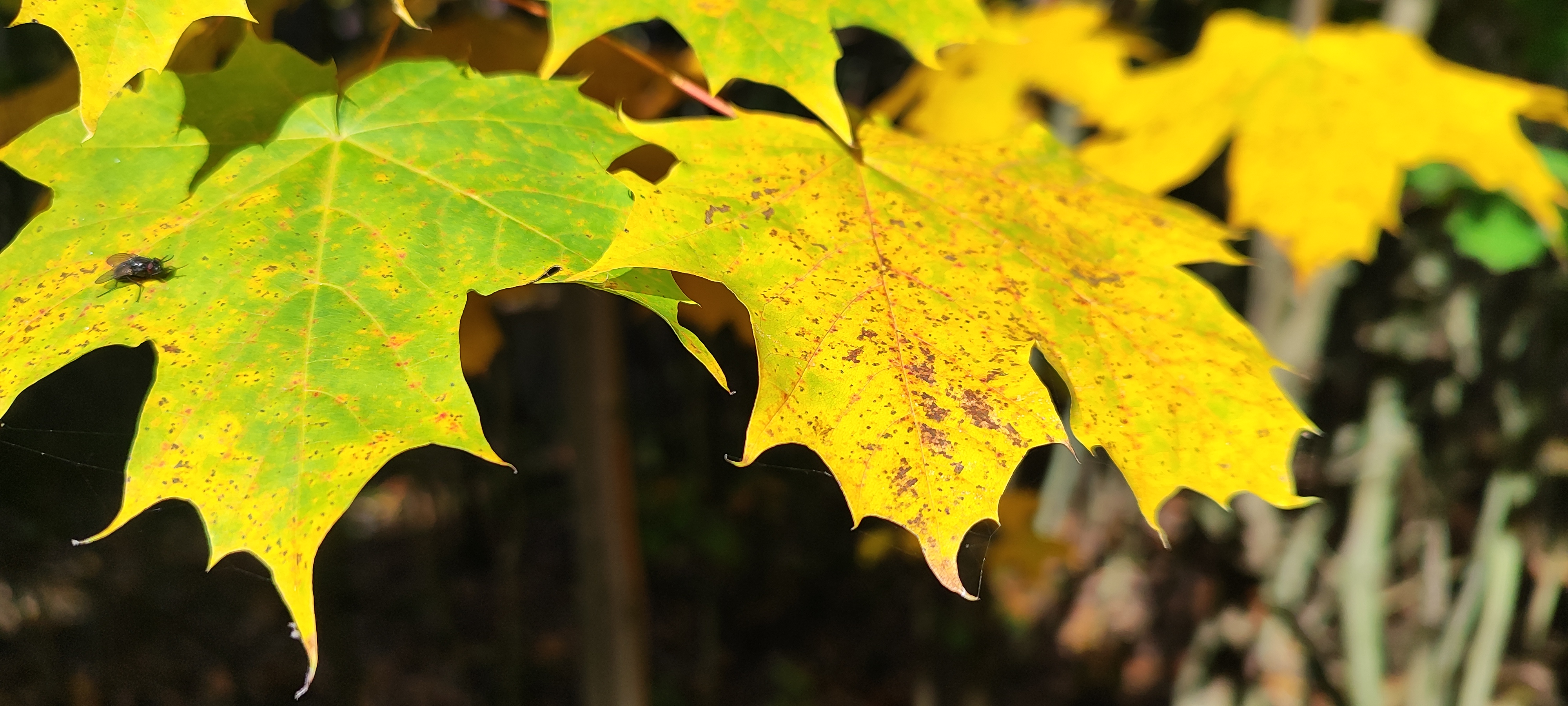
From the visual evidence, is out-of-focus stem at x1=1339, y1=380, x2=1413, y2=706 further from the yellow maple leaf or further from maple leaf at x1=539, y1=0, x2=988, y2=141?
maple leaf at x1=539, y1=0, x2=988, y2=141

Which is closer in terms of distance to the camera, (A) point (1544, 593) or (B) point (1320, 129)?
(B) point (1320, 129)

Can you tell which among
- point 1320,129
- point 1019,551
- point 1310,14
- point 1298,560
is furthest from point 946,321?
point 1298,560

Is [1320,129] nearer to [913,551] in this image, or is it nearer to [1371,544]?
[913,551]

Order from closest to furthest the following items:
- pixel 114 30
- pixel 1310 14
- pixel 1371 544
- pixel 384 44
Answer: pixel 114 30, pixel 384 44, pixel 1310 14, pixel 1371 544

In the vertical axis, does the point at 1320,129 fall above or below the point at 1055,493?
above

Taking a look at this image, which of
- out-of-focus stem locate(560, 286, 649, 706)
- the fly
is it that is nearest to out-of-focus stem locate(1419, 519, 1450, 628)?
out-of-focus stem locate(560, 286, 649, 706)

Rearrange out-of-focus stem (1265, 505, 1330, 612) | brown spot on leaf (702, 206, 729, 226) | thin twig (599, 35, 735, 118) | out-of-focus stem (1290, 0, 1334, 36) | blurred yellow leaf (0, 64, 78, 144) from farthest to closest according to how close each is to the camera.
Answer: out-of-focus stem (1265, 505, 1330, 612)
out-of-focus stem (1290, 0, 1334, 36)
blurred yellow leaf (0, 64, 78, 144)
thin twig (599, 35, 735, 118)
brown spot on leaf (702, 206, 729, 226)
